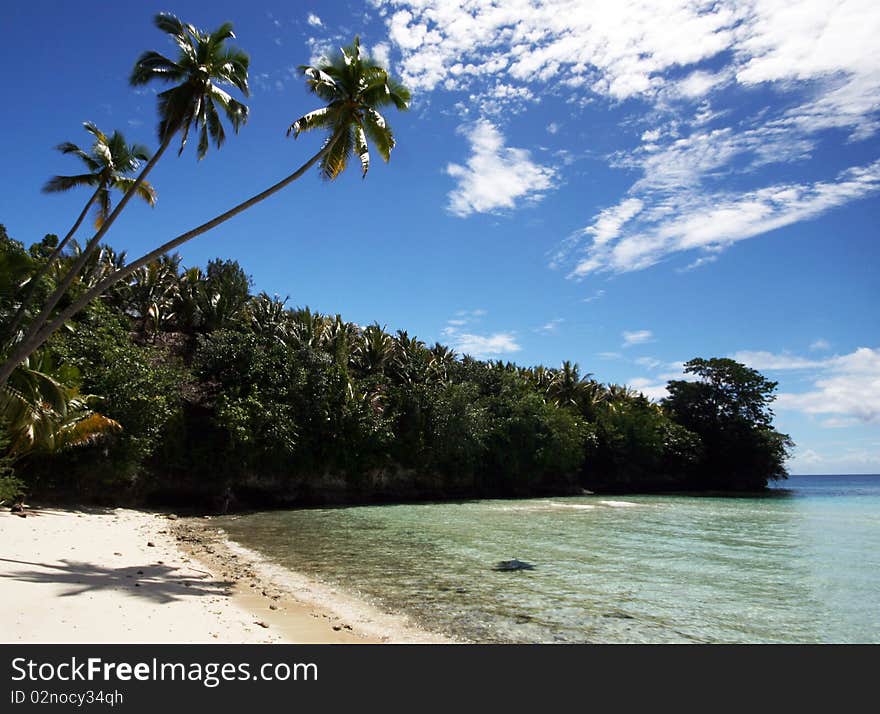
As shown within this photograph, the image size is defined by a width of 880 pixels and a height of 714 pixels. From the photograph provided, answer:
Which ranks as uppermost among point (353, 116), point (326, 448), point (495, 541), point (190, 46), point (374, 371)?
point (190, 46)

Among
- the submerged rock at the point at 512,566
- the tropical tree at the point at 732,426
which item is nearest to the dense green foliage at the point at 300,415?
the tropical tree at the point at 732,426

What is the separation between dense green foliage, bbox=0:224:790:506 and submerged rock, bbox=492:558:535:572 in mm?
13437

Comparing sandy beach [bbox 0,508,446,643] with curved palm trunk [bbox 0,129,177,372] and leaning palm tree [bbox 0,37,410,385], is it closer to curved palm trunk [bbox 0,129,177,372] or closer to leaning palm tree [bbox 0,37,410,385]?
curved palm trunk [bbox 0,129,177,372]

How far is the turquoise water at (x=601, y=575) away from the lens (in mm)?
7961

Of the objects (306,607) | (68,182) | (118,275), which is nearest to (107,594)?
(306,607)

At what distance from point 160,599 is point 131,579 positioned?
1.82 meters

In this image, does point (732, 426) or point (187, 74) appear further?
point (732, 426)

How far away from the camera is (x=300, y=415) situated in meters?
31.9

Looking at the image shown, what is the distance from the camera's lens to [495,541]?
1673cm

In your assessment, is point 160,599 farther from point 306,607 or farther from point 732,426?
point 732,426

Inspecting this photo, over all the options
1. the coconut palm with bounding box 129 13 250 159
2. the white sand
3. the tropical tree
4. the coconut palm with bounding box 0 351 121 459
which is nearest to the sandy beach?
the white sand
